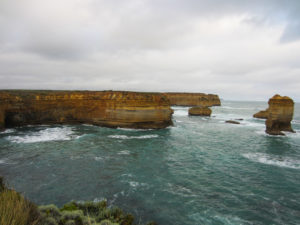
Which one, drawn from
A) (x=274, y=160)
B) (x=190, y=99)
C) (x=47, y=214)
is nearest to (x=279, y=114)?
(x=274, y=160)

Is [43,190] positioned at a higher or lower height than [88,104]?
lower

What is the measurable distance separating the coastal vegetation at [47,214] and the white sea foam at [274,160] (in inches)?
487

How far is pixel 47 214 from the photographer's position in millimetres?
5117

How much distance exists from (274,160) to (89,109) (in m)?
26.6

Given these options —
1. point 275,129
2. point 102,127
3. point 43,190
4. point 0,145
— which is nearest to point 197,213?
point 43,190

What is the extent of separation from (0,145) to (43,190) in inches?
468

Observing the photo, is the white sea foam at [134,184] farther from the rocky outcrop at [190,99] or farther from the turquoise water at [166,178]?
the rocky outcrop at [190,99]

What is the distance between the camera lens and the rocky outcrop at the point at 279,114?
2500cm

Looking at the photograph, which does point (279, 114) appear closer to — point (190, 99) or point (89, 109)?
point (89, 109)

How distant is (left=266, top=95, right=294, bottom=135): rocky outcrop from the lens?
25000mm

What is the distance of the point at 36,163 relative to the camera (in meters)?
12.6

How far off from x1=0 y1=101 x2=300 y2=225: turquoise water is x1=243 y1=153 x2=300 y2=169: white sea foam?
80mm

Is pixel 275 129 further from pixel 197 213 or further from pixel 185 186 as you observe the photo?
pixel 197 213

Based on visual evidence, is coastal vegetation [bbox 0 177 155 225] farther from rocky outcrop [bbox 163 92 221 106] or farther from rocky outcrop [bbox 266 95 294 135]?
rocky outcrop [bbox 163 92 221 106]
